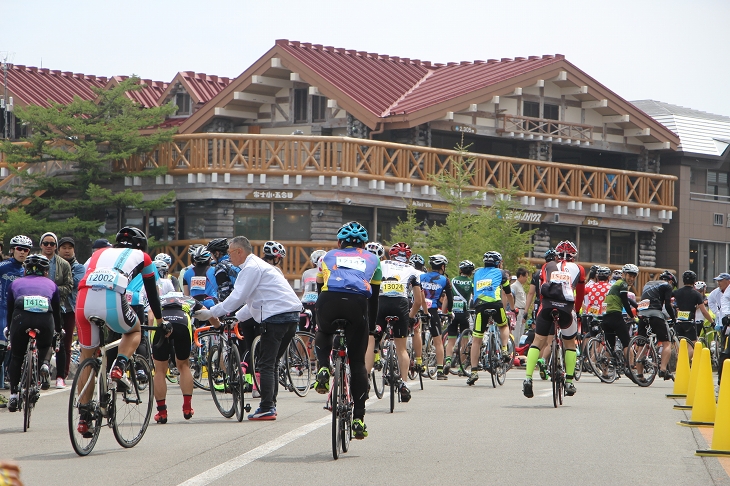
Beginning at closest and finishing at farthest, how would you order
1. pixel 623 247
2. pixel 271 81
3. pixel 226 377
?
pixel 226 377
pixel 271 81
pixel 623 247

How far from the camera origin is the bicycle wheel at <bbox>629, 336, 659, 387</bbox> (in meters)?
19.0

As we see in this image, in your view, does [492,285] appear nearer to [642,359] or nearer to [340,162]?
[642,359]

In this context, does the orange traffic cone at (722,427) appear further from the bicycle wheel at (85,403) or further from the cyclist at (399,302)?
the bicycle wheel at (85,403)

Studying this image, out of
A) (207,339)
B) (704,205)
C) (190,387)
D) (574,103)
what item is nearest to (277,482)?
(190,387)

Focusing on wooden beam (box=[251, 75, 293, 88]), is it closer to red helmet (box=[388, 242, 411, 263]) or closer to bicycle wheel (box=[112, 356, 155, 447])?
red helmet (box=[388, 242, 411, 263])

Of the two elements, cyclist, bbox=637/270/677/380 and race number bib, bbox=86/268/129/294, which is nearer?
race number bib, bbox=86/268/129/294

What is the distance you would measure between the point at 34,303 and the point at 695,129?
36.8 meters

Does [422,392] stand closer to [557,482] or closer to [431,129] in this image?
[557,482]

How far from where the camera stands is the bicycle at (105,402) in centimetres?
919

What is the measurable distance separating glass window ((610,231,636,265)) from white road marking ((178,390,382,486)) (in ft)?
102

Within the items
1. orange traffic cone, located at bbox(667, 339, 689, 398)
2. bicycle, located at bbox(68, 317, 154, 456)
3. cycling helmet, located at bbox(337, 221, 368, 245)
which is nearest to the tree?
orange traffic cone, located at bbox(667, 339, 689, 398)

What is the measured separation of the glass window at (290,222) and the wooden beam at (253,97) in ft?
13.7

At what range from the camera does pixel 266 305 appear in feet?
38.6

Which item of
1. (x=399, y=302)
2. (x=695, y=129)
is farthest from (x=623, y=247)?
(x=399, y=302)
